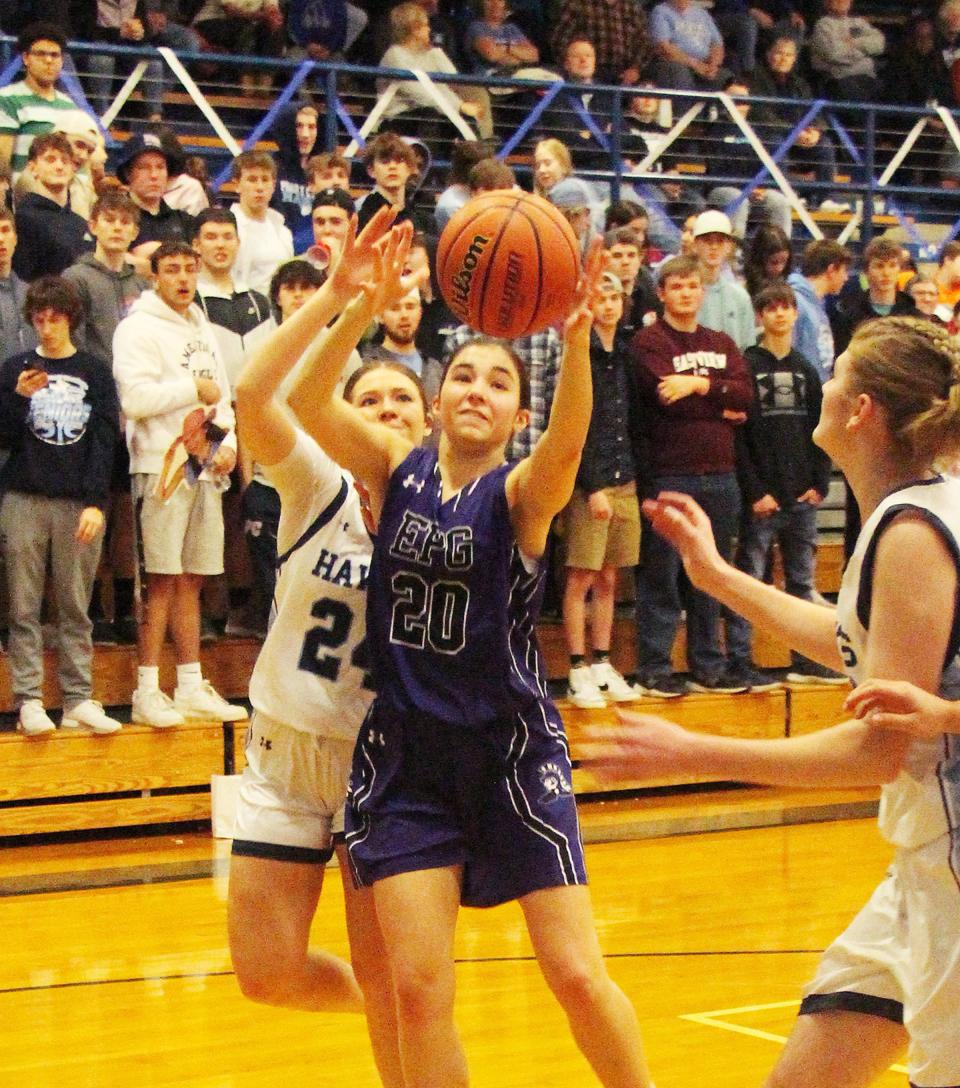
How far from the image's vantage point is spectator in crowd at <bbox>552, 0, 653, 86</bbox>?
12.2 meters

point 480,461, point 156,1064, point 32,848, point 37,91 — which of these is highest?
point 37,91

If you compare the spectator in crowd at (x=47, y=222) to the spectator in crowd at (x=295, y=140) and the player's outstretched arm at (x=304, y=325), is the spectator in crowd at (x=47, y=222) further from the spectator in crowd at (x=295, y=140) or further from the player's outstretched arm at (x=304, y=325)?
the player's outstretched arm at (x=304, y=325)

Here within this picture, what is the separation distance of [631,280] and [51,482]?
3.14 metres

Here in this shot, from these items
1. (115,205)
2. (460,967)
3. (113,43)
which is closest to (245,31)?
(113,43)

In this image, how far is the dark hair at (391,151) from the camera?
863 centimetres

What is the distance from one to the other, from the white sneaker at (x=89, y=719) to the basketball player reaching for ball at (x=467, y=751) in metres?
4.05

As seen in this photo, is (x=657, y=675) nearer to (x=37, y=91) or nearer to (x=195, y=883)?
(x=195, y=883)

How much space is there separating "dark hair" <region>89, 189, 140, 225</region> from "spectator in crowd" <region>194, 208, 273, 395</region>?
0.99 feet

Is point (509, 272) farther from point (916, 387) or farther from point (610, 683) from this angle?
point (610, 683)

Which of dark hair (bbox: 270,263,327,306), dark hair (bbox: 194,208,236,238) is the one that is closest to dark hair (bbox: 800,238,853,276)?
dark hair (bbox: 270,263,327,306)

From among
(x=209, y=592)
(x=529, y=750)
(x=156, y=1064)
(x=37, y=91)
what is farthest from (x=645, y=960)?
(x=37, y=91)

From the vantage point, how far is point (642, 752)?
2.56m

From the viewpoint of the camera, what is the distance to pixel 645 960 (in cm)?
595

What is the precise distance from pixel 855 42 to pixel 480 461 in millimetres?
11509
